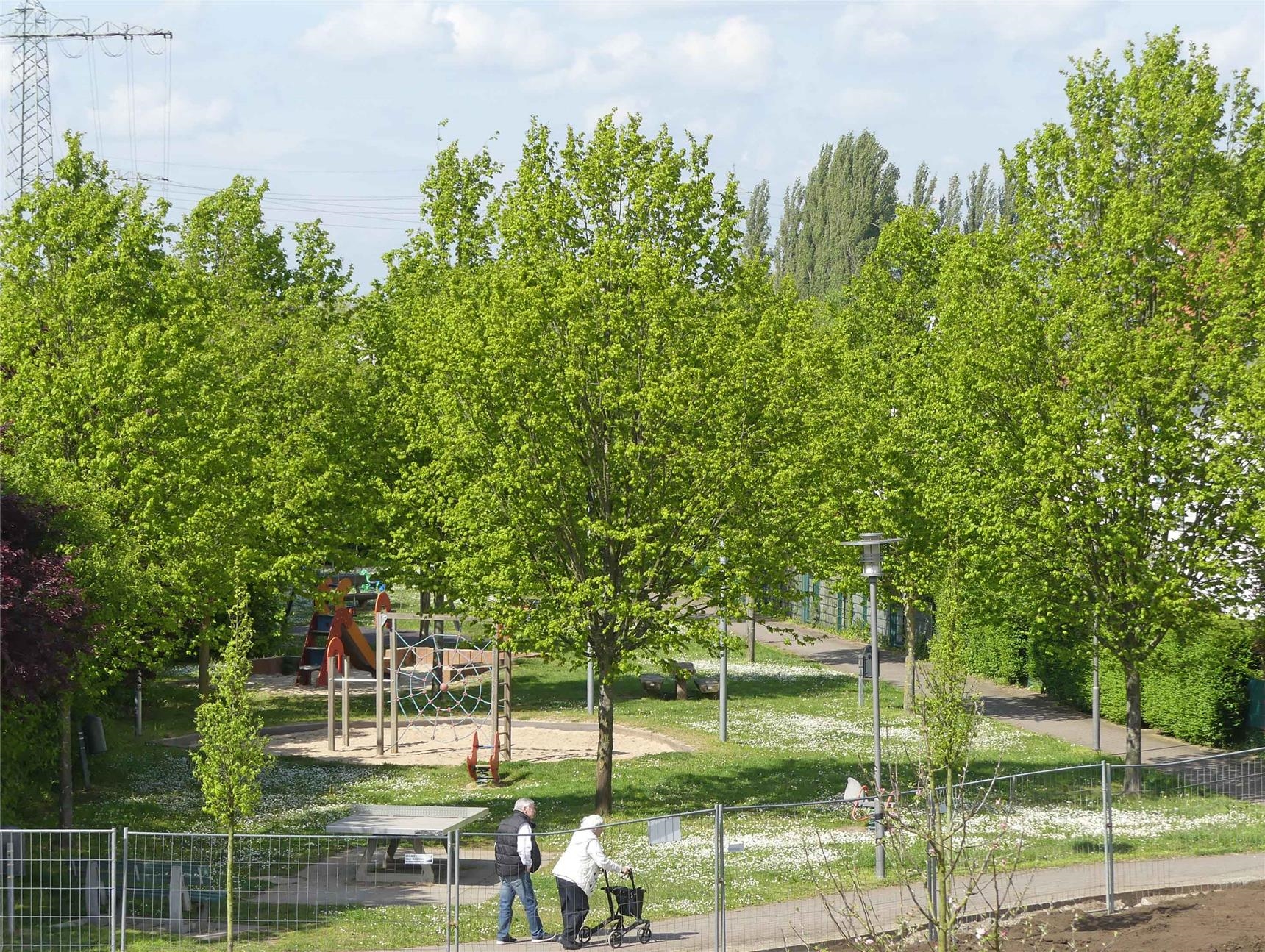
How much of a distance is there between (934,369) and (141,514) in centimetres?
1617

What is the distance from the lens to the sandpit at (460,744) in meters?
27.7

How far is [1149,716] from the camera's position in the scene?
93.1 ft

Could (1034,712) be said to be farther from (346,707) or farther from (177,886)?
(177,886)

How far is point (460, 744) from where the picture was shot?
2953cm

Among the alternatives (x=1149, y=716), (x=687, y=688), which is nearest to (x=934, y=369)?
(x=1149, y=716)

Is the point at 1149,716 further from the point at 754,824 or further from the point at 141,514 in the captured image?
the point at 141,514

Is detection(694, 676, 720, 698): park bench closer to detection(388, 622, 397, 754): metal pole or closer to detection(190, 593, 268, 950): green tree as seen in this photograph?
detection(388, 622, 397, 754): metal pole

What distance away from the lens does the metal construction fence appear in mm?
14812

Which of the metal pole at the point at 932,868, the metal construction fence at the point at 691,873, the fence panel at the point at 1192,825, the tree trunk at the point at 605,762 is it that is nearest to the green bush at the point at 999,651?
the fence panel at the point at 1192,825

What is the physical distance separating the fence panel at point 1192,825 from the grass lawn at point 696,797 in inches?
1.9

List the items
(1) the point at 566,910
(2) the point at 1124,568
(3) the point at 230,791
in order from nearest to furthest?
1. (3) the point at 230,791
2. (1) the point at 566,910
3. (2) the point at 1124,568

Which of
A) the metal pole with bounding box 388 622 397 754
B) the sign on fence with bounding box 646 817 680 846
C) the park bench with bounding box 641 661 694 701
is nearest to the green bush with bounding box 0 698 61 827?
the metal pole with bounding box 388 622 397 754

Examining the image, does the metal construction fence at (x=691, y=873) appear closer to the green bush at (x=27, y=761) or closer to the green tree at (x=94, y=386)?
the green bush at (x=27, y=761)

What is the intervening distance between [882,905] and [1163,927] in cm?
318
